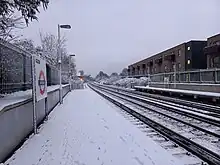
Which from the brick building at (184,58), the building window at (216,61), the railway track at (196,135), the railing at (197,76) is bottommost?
the railway track at (196,135)

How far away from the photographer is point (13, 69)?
9695 mm

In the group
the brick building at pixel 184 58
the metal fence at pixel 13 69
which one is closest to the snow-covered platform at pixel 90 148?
the metal fence at pixel 13 69

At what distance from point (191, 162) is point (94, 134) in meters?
4.09

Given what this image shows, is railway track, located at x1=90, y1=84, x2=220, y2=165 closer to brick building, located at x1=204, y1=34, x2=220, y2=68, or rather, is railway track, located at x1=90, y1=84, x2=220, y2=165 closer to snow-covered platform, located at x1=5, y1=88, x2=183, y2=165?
snow-covered platform, located at x1=5, y1=88, x2=183, y2=165

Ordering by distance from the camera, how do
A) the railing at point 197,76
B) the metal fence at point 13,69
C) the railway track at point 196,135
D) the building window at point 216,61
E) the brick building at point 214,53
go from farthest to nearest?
the building window at point 216,61 < the brick building at point 214,53 < the railing at point 197,76 < the metal fence at point 13,69 < the railway track at point 196,135

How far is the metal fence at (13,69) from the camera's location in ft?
29.1

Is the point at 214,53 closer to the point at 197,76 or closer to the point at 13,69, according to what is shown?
the point at 197,76

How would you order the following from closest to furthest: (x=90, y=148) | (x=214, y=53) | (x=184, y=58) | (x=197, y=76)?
1. (x=90, y=148)
2. (x=197, y=76)
3. (x=214, y=53)
4. (x=184, y=58)

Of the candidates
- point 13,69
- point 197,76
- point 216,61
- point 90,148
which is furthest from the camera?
point 216,61

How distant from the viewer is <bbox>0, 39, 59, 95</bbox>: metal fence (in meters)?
8.87

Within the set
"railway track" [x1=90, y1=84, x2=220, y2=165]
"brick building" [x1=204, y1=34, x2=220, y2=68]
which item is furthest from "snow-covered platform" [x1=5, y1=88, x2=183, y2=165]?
"brick building" [x1=204, y1=34, x2=220, y2=68]

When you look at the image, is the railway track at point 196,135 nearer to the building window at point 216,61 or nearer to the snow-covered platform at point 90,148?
the snow-covered platform at point 90,148

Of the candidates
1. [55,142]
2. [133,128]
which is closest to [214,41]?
[133,128]

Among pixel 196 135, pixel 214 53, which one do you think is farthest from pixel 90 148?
pixel 214 53
